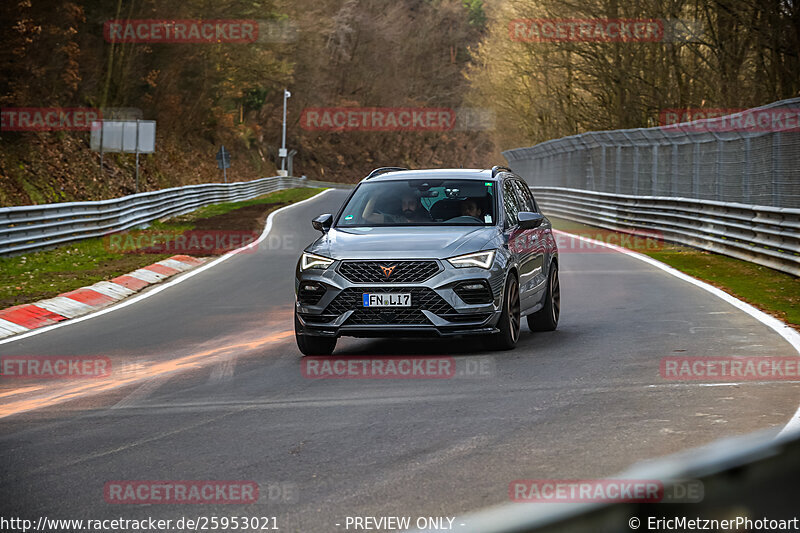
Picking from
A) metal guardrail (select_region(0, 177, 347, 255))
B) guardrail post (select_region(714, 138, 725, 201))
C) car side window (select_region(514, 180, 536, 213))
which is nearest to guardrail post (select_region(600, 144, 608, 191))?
guardrail post (select_region(714, 138, 725, 201))

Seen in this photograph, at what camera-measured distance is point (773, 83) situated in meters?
30.6

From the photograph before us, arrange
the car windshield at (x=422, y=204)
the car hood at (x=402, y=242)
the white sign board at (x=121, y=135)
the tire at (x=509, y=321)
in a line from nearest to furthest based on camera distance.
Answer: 1. the car hood at (x=402, y=242)
2. the tire at (x=509, y=321)
3. the car windshield at (x=422, y=204)
4. the white sign board at (x=121, y=135)

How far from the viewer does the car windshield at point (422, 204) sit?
36.2 ft

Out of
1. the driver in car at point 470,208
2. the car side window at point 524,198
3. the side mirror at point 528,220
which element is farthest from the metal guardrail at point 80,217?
the side mirror at point 528,220

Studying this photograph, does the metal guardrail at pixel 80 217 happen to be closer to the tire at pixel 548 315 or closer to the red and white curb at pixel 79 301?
the red and white curb at pixel 79 301

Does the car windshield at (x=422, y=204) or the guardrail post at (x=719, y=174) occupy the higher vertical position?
the guardrail post at (x=719, y=174)

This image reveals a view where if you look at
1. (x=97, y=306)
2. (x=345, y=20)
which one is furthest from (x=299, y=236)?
(x=345, y=20)

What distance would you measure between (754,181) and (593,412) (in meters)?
15.9

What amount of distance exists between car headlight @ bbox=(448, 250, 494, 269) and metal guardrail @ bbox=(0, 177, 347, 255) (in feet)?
39.9

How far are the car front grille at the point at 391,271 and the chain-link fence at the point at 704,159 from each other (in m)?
10.7

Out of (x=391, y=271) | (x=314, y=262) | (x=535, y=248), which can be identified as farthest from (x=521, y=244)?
(x=314, y=262)

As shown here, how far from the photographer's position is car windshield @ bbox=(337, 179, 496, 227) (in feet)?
36.2

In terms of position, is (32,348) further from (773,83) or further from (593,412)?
(773,83)

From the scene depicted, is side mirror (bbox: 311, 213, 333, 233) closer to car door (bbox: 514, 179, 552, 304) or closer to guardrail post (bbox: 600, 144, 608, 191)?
car door (bbox: 514, 179, 552, 304)
